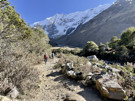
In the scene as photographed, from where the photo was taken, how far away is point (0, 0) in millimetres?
4762

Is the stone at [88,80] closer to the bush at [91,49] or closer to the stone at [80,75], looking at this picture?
the stone at [80,75]

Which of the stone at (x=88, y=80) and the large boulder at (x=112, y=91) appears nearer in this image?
the large boulder at (x=112, y=91)

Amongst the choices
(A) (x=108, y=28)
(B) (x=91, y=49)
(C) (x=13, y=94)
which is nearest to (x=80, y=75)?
(C) (x=13, y=94)

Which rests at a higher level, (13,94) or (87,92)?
(13,94)

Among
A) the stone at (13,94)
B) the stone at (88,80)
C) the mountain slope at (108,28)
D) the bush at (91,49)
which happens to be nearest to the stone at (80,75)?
the stone at (88,80)

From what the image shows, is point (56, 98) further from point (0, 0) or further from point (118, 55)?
point (118, 55)

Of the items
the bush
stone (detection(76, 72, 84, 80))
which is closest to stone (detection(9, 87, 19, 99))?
stone (detection(76, 72, 84, 80))

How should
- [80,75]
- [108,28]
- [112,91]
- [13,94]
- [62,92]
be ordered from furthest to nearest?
[108,28] → [80,75] → [62,92] → [112,91] → [13,94]

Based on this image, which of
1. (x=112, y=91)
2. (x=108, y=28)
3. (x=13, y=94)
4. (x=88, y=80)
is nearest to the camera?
(x=13, y=94)

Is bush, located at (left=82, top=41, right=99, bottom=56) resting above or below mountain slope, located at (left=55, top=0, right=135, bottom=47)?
below

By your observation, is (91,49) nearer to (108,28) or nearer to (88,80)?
(88,80)

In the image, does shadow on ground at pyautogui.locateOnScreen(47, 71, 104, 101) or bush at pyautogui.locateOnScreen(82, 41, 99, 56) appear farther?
bush at pyautogui.locateOnScreen(82, 41, 99, 56)

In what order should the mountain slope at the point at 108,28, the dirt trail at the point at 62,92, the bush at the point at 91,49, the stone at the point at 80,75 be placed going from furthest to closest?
the mountain slope at the point at 108,28 < the bush at the point at 91,49 < the stone at the point at 80,75 < the dirt trail at the point at 62,92

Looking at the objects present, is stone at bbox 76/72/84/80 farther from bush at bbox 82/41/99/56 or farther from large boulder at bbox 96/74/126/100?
bush at bbox 82/41/99/56
